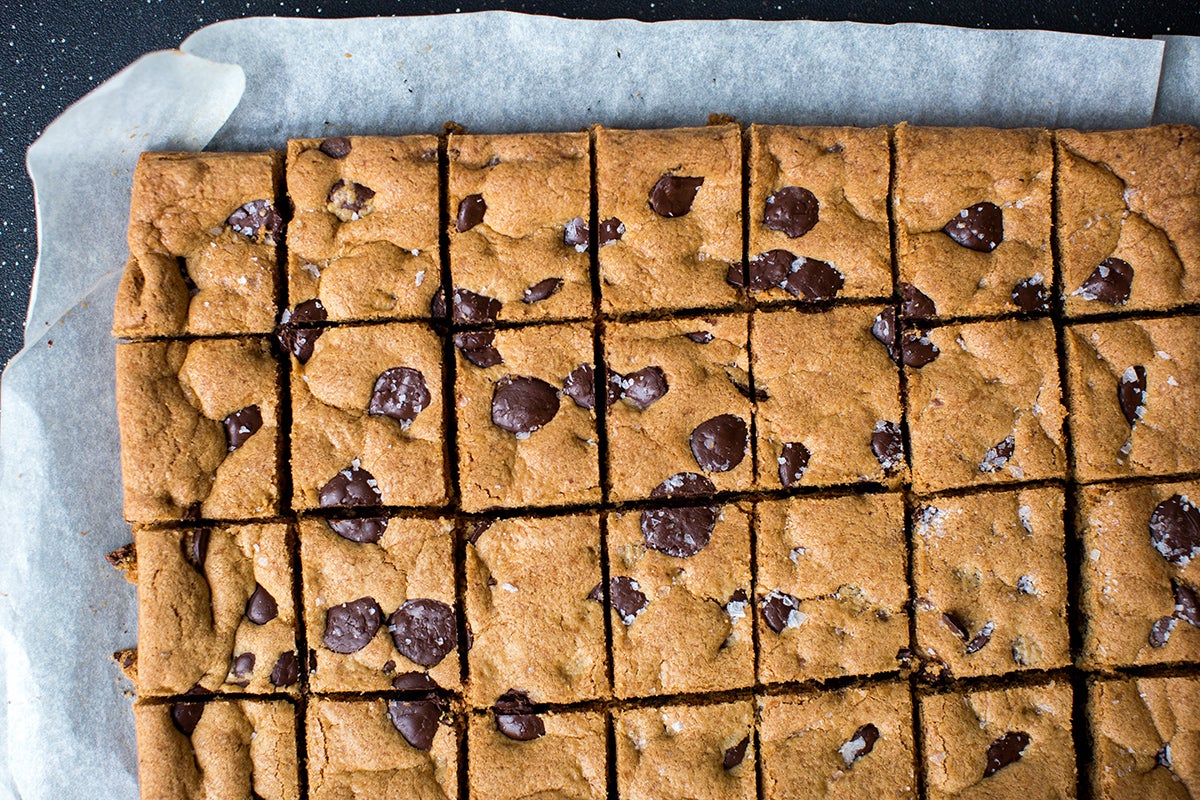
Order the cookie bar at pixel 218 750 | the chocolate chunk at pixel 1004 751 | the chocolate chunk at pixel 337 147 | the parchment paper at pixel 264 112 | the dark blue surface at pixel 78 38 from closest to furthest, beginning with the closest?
the cookie bar at pixel 218 750 → the chocolate chunk at pixel 1004 751 → the chocolate chunk at pixel 337 147 → the parchment paper at pixel 264 112 → the dark blue surface at pixel 78 38

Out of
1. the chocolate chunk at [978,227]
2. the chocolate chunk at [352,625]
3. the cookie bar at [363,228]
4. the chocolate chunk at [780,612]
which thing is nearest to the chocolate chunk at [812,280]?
the chocolate chunk at [978,227]

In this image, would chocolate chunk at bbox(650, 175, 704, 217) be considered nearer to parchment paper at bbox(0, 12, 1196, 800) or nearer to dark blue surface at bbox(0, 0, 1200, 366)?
parchment paper at bbox(0, 12, 1196, 800)

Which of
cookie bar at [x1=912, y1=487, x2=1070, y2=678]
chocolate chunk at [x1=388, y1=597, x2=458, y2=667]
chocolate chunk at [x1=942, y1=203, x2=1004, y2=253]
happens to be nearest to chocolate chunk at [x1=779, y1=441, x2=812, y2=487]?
cookie bar at [x1=912, y1=487, x2=1070, y2=678]

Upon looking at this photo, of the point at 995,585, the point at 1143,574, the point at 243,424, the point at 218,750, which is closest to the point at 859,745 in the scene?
the point at 995,585

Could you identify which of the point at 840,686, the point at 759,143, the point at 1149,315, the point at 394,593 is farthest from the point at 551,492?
the point at 1149,315

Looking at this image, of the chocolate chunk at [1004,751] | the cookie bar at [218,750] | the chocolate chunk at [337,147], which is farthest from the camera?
the chocolate chunk at [337,147]

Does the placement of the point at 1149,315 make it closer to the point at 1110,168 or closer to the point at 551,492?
the point at 1110,168

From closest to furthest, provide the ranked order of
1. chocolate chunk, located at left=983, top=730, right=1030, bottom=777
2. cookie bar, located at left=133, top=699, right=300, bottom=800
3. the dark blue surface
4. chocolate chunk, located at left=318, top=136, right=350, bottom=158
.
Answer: cookie bar, located at left=133, top=699, right=300, bottom=800, chocolate chunk, located at left=983, top=730, right=1030, bottom=777, chocolate chunk, located at left=318, top=136, right=350, bottom=158, the dark blue surface

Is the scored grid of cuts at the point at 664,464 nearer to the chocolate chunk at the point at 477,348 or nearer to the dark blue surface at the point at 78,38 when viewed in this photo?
the chocolate chunk at the point at 477,348
